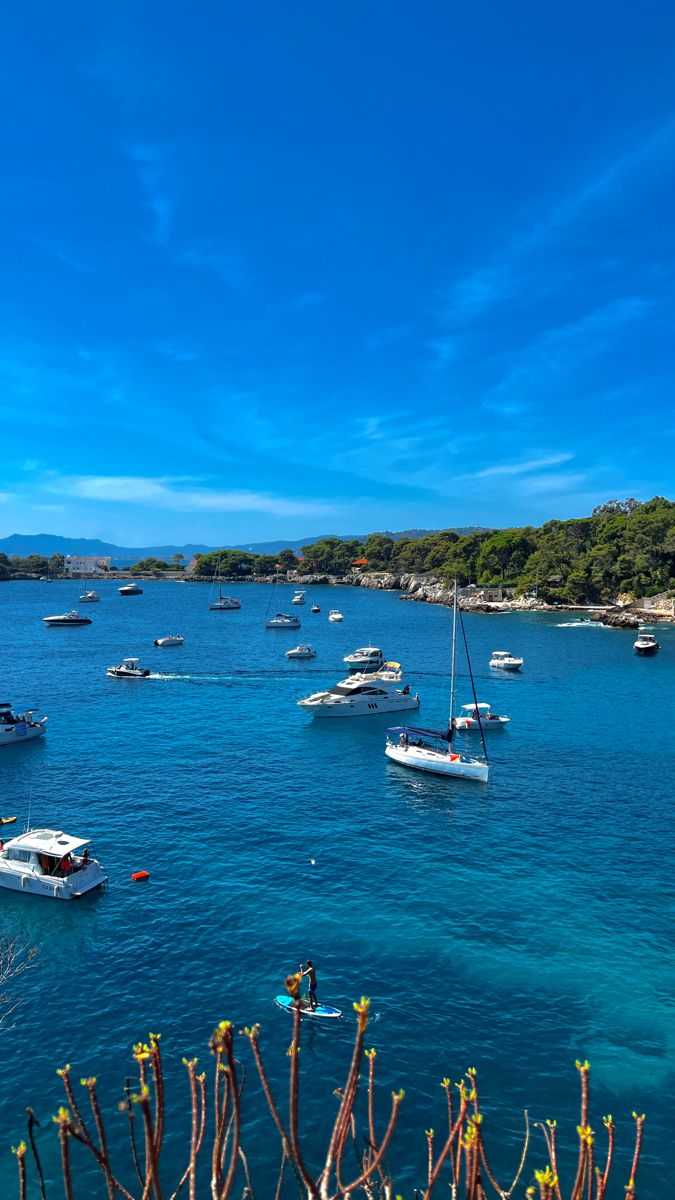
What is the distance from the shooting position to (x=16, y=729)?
61531mm

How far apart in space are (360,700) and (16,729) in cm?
3100

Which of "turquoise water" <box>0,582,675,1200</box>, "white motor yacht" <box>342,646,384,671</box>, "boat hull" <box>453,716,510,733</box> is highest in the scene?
"white motor yacht" <box>342,646,384,671</box>

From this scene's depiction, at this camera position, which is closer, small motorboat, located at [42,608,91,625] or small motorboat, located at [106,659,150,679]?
small motorboat, located at [106,659,150,679]

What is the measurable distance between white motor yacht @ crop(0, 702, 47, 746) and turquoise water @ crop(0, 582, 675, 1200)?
1.75m

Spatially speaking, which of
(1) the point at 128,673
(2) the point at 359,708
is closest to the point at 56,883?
(2) the point at 359,708

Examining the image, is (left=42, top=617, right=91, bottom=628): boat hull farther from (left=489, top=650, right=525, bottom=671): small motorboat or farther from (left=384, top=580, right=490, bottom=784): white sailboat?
(left=384, top=580, right=490, bottom=784): white sailboat

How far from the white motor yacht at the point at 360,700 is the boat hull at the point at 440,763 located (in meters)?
14.6

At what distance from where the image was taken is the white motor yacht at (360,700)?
7119cm

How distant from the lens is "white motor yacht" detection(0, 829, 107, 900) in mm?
34469

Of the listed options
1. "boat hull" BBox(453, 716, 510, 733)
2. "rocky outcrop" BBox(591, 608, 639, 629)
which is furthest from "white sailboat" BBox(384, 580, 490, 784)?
"rocky outcrop" BBox(591, 608, 639, 629)

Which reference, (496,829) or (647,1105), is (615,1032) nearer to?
(647,1105)

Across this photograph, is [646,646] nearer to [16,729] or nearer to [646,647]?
[646,647]

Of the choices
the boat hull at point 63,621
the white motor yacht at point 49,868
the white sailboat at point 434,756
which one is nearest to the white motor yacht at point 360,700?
the white sailboat at point 434,756

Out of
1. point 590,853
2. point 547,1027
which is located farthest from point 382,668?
point 547,1027
